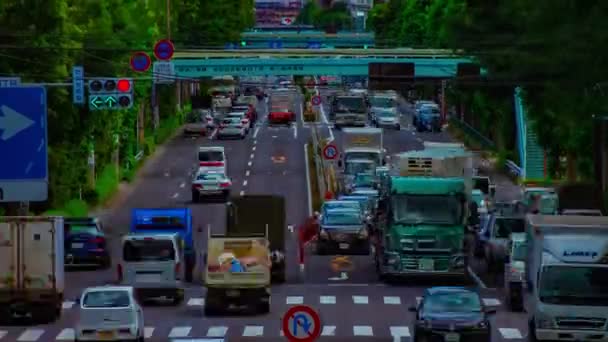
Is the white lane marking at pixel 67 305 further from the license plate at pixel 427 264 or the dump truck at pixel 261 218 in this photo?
the license plate at pixel 427 264

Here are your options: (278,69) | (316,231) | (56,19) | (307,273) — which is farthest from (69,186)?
(278,69)

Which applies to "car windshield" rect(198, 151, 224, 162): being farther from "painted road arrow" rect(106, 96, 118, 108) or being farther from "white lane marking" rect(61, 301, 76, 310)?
"white lane marking" rect(61, 301, 76, 310)

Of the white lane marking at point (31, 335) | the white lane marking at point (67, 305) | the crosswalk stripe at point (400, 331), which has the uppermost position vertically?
the crosswalk stripe at point (400, 331)

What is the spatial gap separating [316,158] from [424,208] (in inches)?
1718

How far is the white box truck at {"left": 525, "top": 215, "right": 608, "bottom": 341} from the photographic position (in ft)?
117

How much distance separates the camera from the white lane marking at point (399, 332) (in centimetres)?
4038

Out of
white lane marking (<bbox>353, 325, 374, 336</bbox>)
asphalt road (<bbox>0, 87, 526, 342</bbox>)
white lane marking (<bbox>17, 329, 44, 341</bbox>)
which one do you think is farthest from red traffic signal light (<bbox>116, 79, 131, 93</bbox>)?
white lane marking (<bbox>353, 325, 374, 336</bbox>)

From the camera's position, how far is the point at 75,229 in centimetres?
5466

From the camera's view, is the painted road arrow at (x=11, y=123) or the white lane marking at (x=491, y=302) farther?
the white lane marking at (x=491, y=302)

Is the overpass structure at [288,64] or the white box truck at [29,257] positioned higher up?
the overpass structure at [288,64]

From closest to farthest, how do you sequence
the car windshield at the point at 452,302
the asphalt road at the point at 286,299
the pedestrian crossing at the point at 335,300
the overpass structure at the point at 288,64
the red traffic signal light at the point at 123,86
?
1. the car windshield at the point at 452,302
2. the asphalt road at the point at 286,299
3. the pedestrian crossing at the point at 335,300
4. the red traffic signal light at the point at 123,86
5. the overpass structure at the point at 288,64

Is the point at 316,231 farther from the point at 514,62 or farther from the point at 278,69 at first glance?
the point at 278,69

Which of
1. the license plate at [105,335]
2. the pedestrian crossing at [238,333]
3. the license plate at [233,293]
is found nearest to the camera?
the license plate at [105,335]

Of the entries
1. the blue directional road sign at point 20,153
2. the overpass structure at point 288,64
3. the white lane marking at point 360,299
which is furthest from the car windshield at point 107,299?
the overpass structure at point 288,64
